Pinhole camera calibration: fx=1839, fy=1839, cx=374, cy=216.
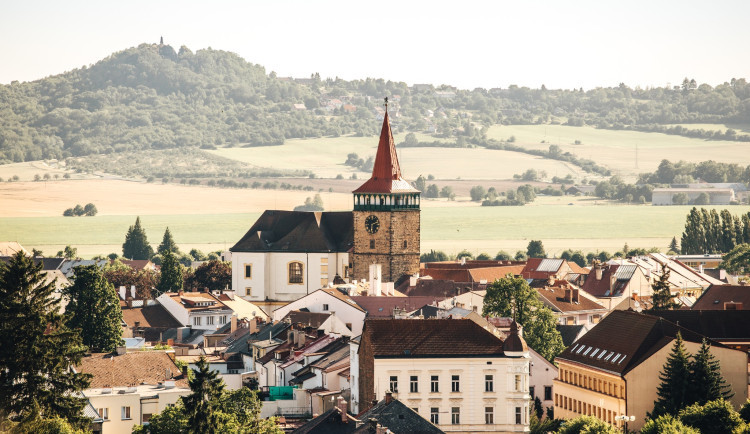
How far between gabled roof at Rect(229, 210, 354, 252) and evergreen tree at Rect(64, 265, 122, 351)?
37.6 m

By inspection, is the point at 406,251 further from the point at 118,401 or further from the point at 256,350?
the point at 118,401

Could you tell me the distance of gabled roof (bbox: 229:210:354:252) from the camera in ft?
483

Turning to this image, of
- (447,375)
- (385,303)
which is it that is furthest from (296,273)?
(447,375)

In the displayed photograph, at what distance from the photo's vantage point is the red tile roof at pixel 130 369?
87.0 m

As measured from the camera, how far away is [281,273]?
147250 millimetres

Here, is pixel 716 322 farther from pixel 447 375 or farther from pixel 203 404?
pixel 203 404

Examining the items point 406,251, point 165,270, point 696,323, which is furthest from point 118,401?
point 165,270

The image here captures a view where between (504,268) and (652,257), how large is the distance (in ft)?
92.2

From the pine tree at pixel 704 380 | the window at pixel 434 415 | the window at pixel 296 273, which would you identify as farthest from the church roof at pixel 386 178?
the pine tree at pixel 704 380

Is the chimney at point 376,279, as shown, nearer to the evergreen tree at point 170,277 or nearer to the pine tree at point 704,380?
the evergreen tree at point 170,277

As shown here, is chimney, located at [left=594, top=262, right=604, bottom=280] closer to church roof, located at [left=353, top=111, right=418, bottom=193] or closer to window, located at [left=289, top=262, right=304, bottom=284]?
church roof, located at [left=353, top=111, right=418, bottom=193]

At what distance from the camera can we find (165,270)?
16788 centimetres

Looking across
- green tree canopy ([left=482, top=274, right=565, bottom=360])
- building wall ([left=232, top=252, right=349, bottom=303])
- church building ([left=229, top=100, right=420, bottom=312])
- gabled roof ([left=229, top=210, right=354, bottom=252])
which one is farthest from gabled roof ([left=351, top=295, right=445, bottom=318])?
gabled roof ([left=229, top=210, right=354, bottom=252])

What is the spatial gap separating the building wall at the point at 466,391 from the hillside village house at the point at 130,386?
9.46m
